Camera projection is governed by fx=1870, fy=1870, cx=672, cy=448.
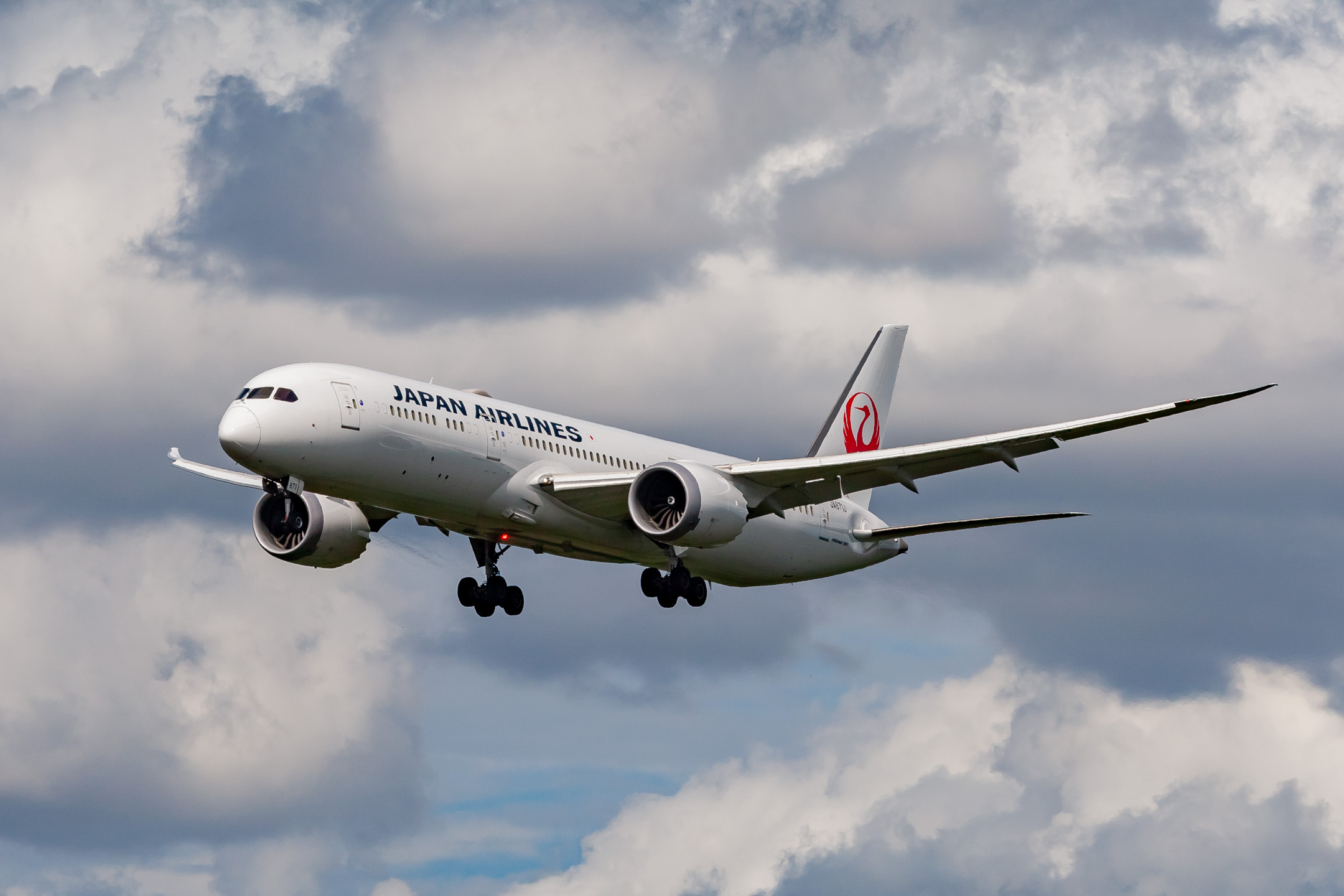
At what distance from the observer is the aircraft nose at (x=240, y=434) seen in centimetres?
5091

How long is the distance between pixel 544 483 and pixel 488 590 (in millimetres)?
8153

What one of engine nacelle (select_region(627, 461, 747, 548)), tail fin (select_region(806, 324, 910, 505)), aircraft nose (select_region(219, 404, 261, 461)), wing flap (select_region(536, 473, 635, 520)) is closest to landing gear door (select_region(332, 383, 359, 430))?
aircraft nose (select_region(219, 404, 261, 461))

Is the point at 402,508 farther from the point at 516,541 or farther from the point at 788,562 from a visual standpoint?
the point at 788,562

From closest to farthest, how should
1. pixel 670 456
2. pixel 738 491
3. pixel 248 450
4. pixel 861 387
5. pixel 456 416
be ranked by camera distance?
pixel 248 450
pixel 456 416
pixel 738 491
pixel 670 456
pixel 861 387

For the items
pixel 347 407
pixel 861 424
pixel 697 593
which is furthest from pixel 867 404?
pixel 347 407

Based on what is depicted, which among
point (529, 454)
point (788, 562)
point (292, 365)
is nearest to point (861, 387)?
point (788, 562)

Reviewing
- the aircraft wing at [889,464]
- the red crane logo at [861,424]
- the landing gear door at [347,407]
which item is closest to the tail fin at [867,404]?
the red crane logo at [861,424]

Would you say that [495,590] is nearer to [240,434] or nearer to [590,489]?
[590,489]

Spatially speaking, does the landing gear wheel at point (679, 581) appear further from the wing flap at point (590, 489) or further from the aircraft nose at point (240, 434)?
the aircraft nose at point (240, 434)

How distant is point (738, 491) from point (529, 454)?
6756 millimetres

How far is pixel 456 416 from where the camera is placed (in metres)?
55.2

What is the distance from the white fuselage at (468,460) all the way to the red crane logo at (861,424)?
31.3 ft

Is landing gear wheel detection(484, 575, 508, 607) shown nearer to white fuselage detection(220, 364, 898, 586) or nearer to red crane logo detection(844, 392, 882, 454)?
white fuselage detection(220, 364, 898, 586)

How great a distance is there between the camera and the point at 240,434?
167ft
